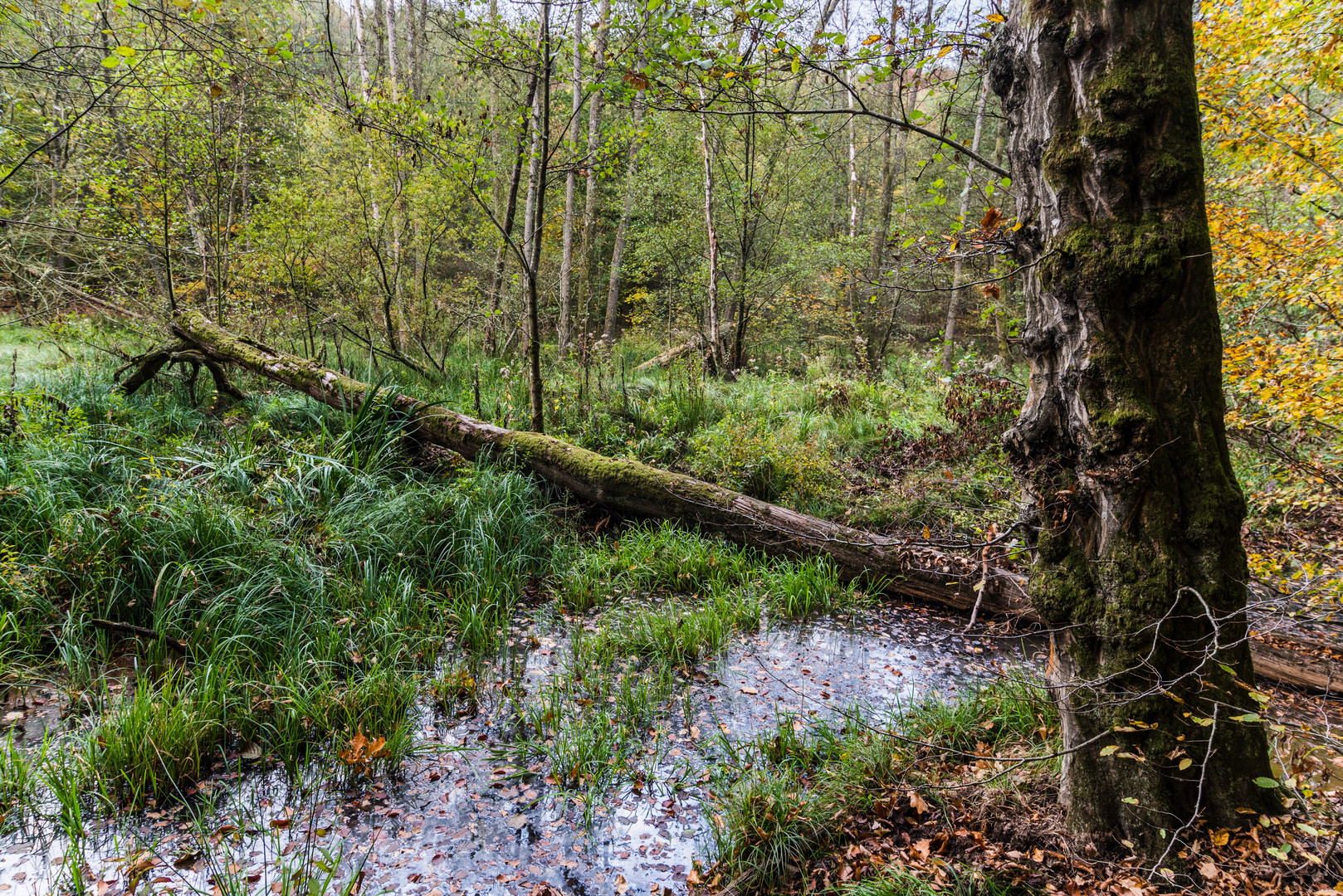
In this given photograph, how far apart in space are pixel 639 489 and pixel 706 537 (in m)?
0.73

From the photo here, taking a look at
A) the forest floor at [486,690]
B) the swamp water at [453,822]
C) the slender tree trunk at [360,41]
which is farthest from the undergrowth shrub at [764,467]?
the slender tree trunk at [360,41]

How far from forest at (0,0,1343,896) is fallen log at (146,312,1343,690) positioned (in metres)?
0.04

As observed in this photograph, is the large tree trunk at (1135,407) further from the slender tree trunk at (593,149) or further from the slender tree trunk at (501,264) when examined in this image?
the slender tree trunk at (501,264)

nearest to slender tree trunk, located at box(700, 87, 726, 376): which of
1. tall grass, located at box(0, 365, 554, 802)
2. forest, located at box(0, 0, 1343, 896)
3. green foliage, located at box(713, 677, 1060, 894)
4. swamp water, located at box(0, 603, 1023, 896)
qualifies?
forest, located at box(0, 0, 1343, 896)

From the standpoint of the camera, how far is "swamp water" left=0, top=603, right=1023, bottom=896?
2178 mm

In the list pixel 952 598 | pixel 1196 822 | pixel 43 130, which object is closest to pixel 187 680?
pixel 1196 822

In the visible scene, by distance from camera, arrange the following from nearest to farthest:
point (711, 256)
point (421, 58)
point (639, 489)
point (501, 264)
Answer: point (639, 489) → point (501, 264) → point (711, 256) → point (421, 58)

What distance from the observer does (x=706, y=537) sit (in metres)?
5.14

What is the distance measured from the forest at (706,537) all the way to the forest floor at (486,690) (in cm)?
3

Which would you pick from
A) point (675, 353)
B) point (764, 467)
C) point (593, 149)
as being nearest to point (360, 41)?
point (675, 353)

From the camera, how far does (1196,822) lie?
1848mm

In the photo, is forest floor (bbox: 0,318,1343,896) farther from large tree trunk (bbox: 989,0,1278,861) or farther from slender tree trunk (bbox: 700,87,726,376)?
slender tree trunk (bbox: 700,87,726,376)

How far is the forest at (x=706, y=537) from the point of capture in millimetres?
1825

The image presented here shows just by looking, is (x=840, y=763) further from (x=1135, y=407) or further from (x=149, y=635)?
(x=149, y=635)
